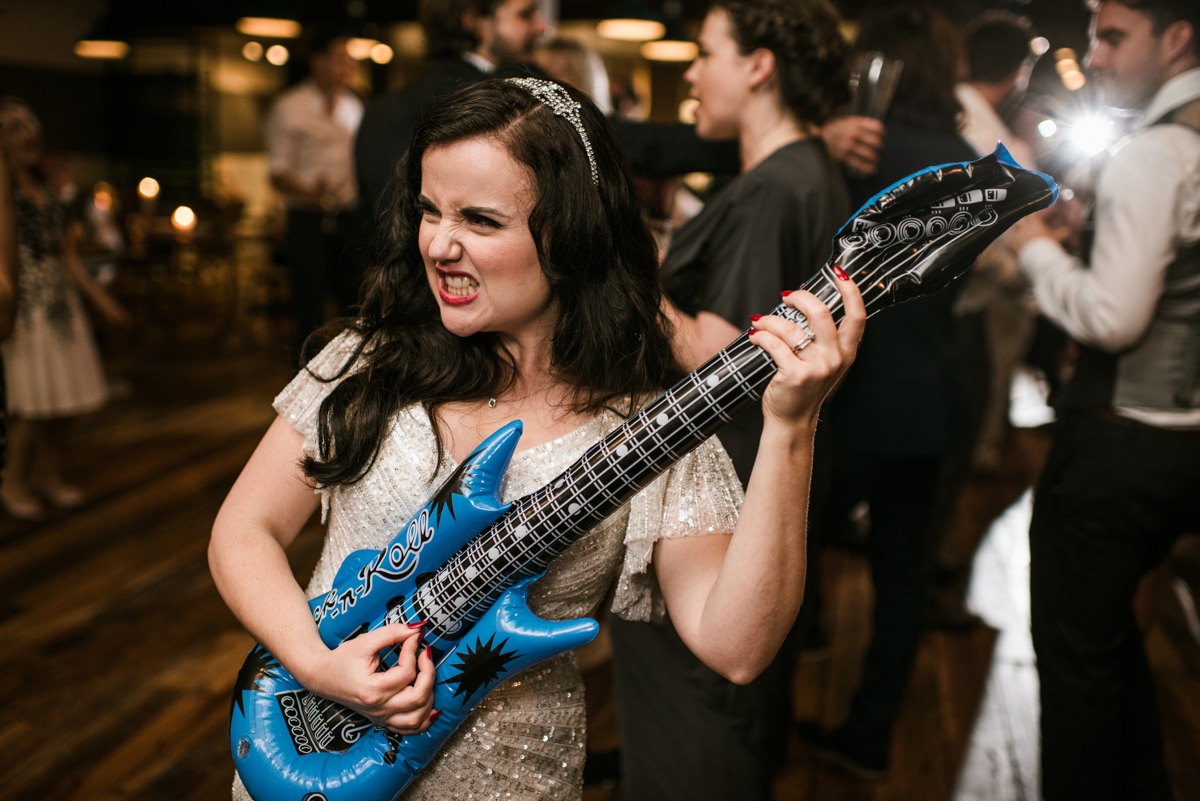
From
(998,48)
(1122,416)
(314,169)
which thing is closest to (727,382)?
(1122,416)

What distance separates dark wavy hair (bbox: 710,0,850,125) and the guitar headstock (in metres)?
0.98

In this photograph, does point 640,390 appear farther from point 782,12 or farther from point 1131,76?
point 1131,76

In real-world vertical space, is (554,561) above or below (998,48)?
below

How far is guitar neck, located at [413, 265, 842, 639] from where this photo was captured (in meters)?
0.87

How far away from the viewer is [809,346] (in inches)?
31.9

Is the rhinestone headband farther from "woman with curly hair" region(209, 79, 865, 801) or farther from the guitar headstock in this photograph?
the guitar headstock

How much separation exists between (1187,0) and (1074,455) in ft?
2.68

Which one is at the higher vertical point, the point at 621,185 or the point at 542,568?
the point at 621,185

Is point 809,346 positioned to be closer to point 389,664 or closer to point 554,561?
point 554,561

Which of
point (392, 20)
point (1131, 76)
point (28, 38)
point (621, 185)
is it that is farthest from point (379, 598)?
point (392, 20)

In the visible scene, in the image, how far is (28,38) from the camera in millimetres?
3422

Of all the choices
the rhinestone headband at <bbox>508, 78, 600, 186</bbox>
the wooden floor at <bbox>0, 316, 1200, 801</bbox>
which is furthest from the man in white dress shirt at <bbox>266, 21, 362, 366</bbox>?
the rhinestone headband at <bbox>508, 78, 600, 186</bbox>

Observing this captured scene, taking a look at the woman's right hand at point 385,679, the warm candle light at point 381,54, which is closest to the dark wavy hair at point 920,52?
the woman's right hand at point 385,679

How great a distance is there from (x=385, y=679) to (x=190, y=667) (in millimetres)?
1909
